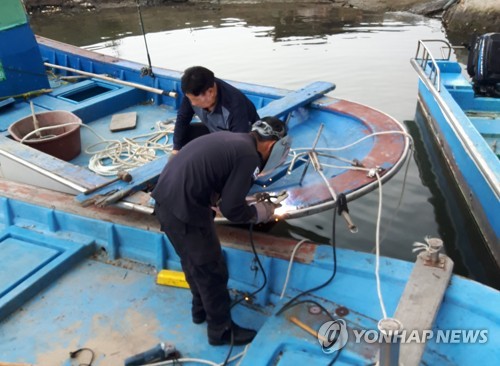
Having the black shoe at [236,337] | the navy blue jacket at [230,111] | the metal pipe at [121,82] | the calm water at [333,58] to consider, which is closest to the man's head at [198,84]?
the navy blue jacket at [230,111]

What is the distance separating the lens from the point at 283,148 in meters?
2.54

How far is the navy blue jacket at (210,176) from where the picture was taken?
226cm

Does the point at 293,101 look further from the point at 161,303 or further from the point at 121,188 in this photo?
the point at 161,303

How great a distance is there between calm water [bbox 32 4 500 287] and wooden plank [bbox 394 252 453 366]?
1.93 meters

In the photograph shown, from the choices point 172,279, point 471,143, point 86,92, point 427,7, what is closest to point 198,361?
point 172,279

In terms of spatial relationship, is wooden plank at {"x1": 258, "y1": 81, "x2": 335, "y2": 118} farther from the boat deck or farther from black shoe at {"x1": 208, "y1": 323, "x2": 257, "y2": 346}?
black shoe at {"x1": 208, "y1": 323, "x2": 257, "y2": 346}

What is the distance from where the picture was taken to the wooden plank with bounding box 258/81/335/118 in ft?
13.6

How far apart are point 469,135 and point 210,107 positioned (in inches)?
109

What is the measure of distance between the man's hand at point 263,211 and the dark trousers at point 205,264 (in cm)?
27

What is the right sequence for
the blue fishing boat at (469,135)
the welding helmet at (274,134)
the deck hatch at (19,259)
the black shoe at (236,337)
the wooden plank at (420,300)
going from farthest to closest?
the blue fishing boat at (469,135) → the deck hatch at (19,259) → the black shoe at (236,337) → the welding helmet at (274,134) → the wooden plank at (420,300)

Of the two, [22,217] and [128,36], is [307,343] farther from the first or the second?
[128,36]

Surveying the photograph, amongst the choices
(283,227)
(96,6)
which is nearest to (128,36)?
(96,6)

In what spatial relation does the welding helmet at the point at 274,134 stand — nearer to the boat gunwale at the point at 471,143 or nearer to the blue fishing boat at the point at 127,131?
the blue fishing boat at the point at 127,131

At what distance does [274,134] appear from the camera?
2.38 meters
